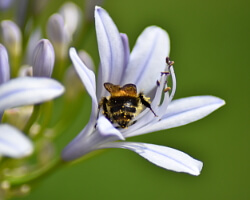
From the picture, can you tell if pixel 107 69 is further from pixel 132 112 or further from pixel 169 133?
pixel 169 133

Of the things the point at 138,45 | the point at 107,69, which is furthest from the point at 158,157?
the point at 138,45

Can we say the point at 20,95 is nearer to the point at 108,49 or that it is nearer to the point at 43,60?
the point at 43,60

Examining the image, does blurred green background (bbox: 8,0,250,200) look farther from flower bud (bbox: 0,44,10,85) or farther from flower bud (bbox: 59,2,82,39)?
flower bud (bbox: 0,44,10,85)

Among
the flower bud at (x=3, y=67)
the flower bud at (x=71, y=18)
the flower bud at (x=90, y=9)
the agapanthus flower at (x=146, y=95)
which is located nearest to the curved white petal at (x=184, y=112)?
the agapanthus flower at (x=146, y=95)

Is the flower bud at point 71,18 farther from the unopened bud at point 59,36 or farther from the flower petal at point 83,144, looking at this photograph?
the flower petal at point 83,144

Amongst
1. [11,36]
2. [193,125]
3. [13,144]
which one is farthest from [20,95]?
[193,125]

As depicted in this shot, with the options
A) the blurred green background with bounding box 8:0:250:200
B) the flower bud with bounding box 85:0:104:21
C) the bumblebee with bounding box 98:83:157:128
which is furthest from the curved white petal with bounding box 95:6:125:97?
the blurred green background with bounding box 8:0:250:200
